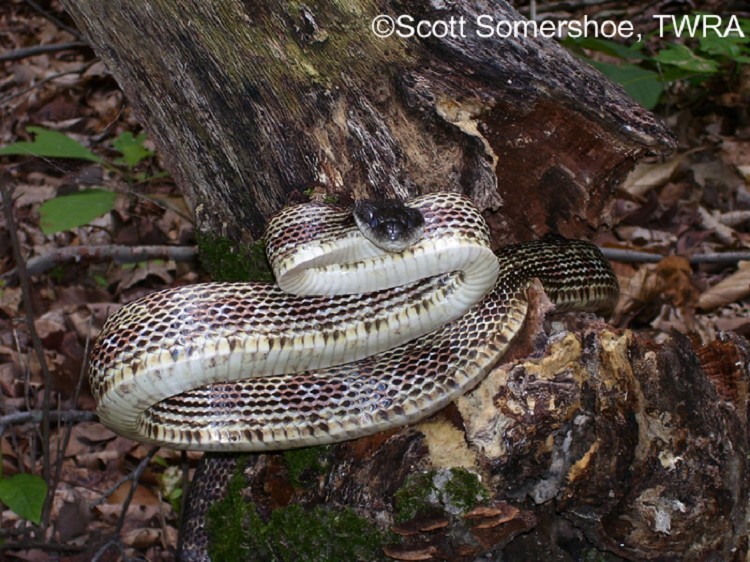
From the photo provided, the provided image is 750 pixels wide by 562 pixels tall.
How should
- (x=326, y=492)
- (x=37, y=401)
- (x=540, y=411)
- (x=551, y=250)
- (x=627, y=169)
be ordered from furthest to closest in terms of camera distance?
1. (x=37, y=401)
2. (x=551, y=250)
3. (x=627, y=169)
4. (x=326, y=492)
5. (x=540, y=411)

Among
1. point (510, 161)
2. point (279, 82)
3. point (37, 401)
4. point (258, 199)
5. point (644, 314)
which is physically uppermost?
point (279, 82)

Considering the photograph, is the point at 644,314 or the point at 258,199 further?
the point at 644,314

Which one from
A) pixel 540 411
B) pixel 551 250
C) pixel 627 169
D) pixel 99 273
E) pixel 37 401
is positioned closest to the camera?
pixel 540 411

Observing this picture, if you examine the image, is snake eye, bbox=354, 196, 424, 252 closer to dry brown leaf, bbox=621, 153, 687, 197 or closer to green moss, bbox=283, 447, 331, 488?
green moss, bbox=283, 447, 331, 488

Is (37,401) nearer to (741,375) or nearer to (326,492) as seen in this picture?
(326,492)

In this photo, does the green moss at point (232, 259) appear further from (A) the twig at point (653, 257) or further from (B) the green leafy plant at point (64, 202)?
(A) the twig at point (653, 257)

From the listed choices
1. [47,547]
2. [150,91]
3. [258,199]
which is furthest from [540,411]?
[47,547]
